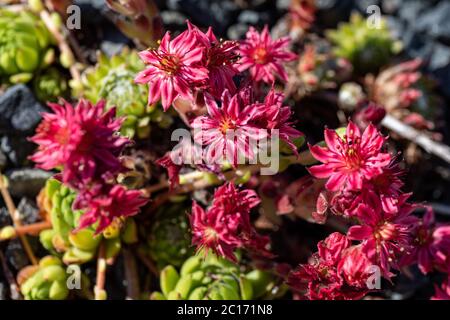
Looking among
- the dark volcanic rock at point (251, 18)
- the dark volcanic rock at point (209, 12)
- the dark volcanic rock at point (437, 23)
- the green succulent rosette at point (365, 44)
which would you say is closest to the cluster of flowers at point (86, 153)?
the dark volcanic rock at point (209, 12)

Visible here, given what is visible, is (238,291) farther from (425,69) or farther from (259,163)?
(425,69)

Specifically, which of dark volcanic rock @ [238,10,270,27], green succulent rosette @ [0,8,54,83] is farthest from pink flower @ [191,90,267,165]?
dark volcanic rock @ [238,10,270,27]

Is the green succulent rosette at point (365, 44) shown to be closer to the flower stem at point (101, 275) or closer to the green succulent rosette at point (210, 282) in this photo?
the green succulent rosette at point (210, 282)

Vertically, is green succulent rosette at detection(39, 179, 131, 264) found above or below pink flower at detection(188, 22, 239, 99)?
below

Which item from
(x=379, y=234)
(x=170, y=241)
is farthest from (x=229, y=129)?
(x=170, y=241)

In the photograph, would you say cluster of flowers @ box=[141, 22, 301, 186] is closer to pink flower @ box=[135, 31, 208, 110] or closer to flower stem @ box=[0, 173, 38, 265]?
pink flower @ box=[135, 31, 208, 110]

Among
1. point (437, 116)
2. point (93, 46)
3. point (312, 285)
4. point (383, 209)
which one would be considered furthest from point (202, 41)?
point (437, 116)
